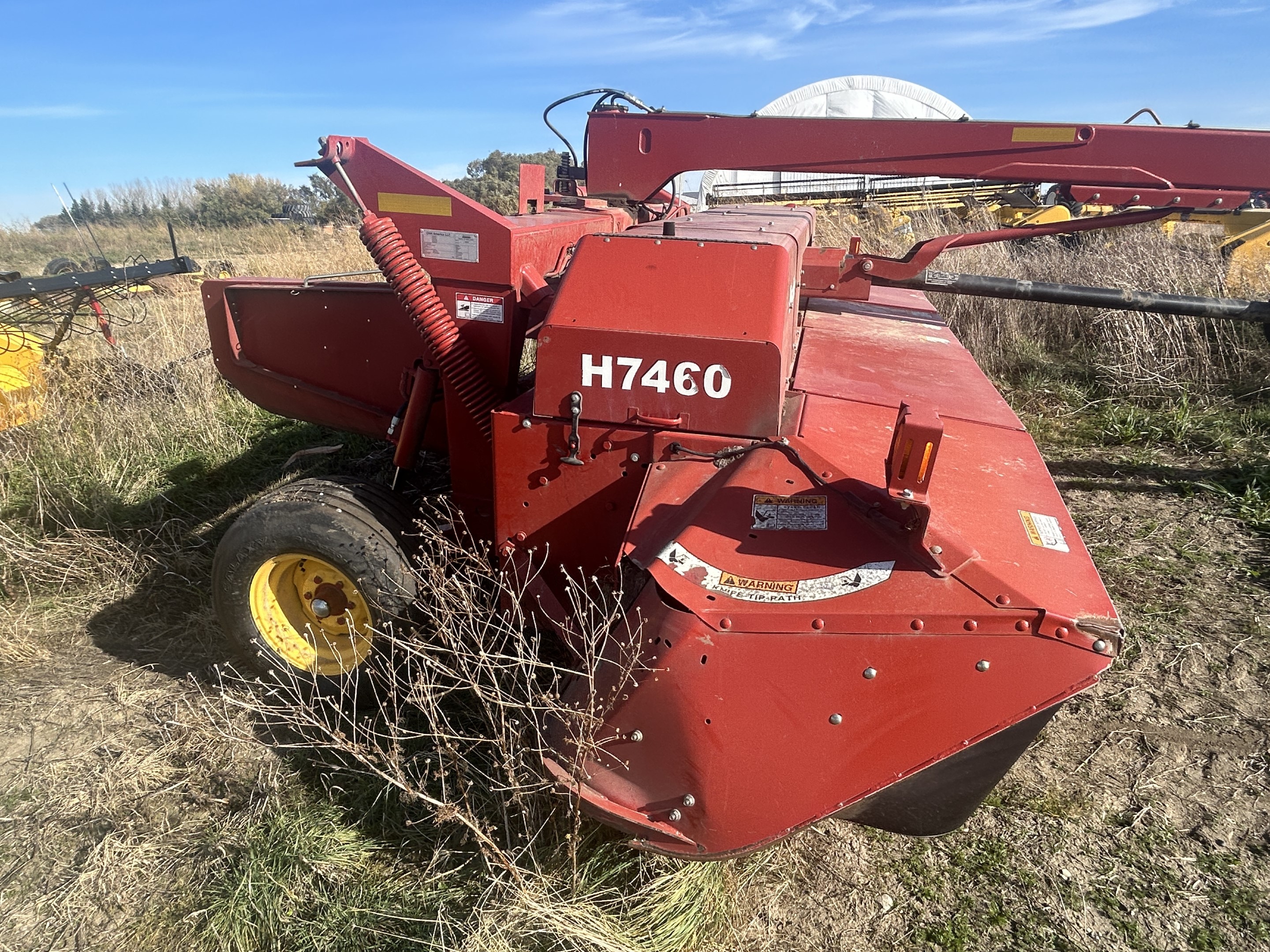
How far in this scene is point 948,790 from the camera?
7.13 feet

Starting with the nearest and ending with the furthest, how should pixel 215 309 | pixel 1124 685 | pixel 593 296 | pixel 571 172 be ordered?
1. pixel 593 296
2. pixel 1124 685
3. pixel 215 309
4. pixel 571 172

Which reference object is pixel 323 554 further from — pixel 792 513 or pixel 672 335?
pixel 792 513

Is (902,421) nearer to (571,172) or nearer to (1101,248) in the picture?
(571,172)

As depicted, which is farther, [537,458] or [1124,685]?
[1124,685]

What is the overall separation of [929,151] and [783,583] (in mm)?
2900

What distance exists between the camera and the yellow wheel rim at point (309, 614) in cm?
319

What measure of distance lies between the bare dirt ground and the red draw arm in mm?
2087

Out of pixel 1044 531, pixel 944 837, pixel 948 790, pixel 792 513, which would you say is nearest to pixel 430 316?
pixel 792 513

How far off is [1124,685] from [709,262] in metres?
2.65

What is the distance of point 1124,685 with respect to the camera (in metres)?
3.43

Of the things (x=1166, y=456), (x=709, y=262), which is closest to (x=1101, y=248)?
(x=1166, y=456)

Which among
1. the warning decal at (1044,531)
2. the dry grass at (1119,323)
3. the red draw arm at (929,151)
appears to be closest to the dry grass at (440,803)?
the warning decal at (1044,531)

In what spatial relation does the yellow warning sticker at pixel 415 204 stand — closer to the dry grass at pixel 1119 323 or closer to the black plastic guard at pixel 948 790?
the black plastic guard at pixel 948 790

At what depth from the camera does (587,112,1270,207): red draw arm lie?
3.79 metres
